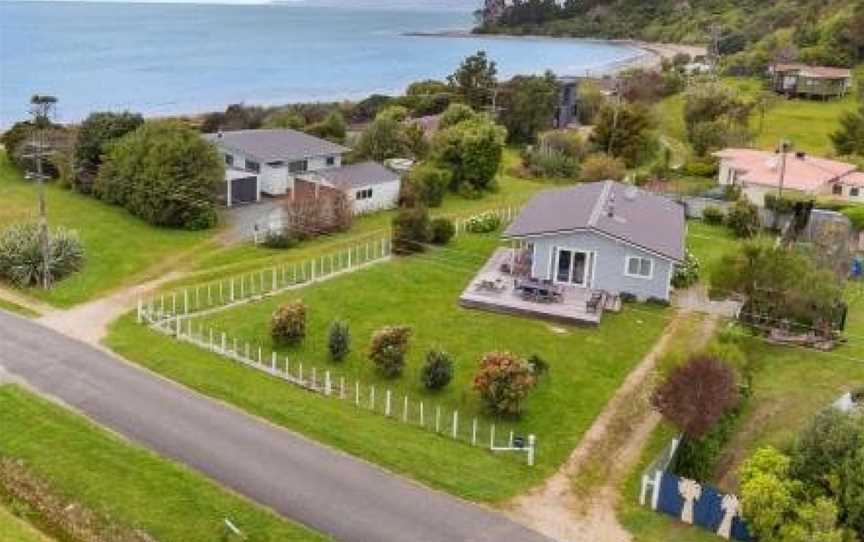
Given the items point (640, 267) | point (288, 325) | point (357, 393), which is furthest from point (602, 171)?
point (357, 393)

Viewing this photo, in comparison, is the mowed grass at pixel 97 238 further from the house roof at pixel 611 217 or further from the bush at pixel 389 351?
the house roof at pixel 611 217

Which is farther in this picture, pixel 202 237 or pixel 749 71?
pixel 749 71

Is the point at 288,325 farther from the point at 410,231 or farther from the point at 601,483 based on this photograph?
the point at 410,231

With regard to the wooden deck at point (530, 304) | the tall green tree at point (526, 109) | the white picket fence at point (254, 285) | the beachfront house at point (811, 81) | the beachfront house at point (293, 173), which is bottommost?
the white picket fence at point (254, 285)

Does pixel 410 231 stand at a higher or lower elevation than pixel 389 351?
higher

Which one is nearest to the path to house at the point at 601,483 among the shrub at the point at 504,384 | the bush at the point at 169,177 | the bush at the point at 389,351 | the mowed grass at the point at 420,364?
the mowed grass at the point at 420,364

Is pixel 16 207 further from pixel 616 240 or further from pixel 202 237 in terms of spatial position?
pixel 616 240

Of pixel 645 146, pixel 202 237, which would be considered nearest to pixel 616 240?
pixel 202 237
